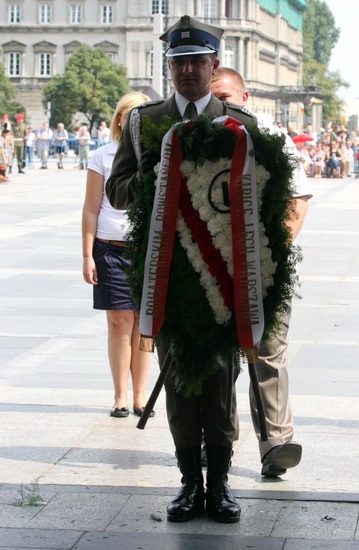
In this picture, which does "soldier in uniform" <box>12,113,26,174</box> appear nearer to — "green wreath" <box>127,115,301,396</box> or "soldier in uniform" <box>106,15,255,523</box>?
"soldier in uniform" <box>106,15,255,523</box>

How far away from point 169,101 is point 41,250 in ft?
36.4

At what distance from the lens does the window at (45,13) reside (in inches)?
5113

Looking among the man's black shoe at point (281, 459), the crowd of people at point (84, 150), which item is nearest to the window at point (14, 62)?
the crowd of people at point (84, 150)

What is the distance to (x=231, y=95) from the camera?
567 centimetres

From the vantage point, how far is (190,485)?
5.16 meters

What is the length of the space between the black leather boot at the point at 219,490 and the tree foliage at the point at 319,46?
167m

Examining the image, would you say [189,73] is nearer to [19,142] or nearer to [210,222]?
[210,222]

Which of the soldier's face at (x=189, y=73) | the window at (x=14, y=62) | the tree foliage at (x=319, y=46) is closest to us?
the soldier's face at (x=189, y=73)

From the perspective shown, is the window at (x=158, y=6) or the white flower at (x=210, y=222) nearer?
the white flower at (x=210, y=222)

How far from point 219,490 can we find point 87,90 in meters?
97.5

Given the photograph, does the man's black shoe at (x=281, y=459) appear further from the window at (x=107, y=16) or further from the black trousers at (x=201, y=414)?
the window at (x=107, y=16)

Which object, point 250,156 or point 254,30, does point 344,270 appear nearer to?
point 250,156

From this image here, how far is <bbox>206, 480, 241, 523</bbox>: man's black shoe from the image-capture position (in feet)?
16.6

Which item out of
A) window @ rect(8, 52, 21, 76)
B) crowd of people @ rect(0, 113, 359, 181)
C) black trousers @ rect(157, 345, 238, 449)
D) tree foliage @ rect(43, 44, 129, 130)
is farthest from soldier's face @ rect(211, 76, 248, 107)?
window @ rect(8, 52, 21, 76)
